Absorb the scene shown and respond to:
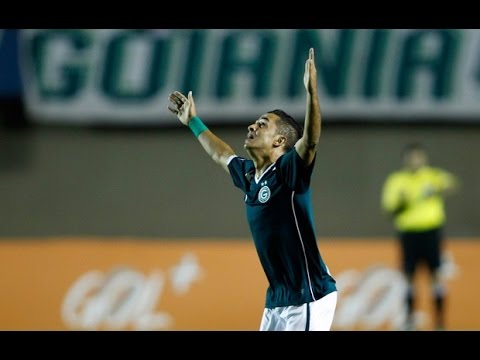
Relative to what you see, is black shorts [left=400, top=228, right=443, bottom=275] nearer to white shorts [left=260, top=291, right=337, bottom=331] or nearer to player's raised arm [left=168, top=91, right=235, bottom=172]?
player's raised arm [left=168, top=91, right=235, bottom=172]

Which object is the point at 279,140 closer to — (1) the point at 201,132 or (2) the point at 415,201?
(1) the point at 201,132

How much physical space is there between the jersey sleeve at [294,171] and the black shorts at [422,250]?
4.98m

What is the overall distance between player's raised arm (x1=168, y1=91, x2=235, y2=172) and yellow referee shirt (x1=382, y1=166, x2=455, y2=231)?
14.1ft

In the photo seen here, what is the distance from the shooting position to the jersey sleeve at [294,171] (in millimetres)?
4348

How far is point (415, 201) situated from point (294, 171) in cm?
511

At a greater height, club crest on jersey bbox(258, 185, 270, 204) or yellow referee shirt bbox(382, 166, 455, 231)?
yellow referee shirt bbox(382, 166, 455, 231)

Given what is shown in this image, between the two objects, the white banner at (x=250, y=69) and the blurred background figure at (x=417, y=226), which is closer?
the blurred background figure at (x=417, y=226)

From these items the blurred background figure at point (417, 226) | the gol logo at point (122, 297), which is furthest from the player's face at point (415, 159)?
the gol logo at point (122, 297)

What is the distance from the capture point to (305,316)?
4508mm

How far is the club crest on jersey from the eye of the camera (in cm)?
452

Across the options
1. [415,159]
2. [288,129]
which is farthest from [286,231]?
[415,159]

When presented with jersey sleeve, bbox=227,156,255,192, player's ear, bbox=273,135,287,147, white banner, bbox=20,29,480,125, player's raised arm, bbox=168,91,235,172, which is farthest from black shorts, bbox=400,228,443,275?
player's ear, bbox=273,135,287,147

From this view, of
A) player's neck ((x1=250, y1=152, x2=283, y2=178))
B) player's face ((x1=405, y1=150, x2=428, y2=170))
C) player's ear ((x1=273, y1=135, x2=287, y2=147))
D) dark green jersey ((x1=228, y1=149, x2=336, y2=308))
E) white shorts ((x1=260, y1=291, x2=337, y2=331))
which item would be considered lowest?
white shorts ((x1=260, y1=291, x2=337, y2=331))

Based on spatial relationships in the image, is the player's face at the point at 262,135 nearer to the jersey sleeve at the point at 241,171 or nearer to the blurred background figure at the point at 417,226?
the jersey sleeve at the point at 241,171
